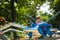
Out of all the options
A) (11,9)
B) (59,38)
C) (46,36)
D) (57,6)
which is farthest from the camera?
(57,6)

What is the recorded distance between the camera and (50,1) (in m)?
12.8

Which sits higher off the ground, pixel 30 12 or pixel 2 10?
pixel 30 12

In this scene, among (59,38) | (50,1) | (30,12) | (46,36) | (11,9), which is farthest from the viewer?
(30,12)

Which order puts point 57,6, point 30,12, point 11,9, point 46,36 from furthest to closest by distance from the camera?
point 30,12 < point 57,6 < point 11,9 < point 46,36

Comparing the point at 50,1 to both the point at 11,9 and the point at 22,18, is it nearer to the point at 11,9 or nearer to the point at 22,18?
the point at 22,18

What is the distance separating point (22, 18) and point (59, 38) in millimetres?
5966

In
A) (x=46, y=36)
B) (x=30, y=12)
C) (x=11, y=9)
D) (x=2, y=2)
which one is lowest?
(x=46, y=36)

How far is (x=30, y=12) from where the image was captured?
50.2 feet

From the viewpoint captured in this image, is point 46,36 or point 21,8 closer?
point 46,36

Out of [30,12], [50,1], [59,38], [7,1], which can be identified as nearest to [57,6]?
[50,1]

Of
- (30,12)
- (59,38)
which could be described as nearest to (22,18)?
(30,12)

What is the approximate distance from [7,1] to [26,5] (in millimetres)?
1181

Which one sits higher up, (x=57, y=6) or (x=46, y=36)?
(x=57, y=6)

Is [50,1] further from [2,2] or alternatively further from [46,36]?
[46,36]
